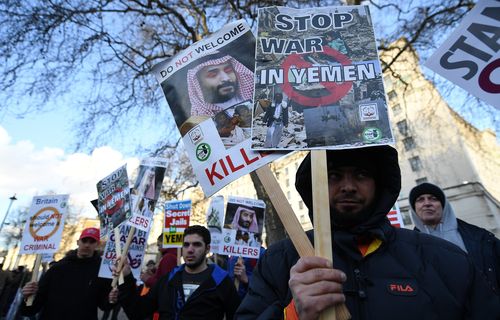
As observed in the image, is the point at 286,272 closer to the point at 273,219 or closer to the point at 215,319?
the point at 215,319

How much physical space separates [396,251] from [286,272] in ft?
1.65

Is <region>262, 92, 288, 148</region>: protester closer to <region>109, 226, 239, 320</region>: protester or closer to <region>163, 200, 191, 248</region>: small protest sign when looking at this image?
<region>109, 226, 239, 320</region>: protester

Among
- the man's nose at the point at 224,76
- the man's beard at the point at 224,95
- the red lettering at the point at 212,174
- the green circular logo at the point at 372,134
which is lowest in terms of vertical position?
the red lettering at the point at 212,174

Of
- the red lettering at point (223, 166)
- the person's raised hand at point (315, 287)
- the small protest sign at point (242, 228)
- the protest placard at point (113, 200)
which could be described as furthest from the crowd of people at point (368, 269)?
the small protest sign at point (242, 228)

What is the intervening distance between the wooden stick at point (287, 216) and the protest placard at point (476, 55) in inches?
57.2

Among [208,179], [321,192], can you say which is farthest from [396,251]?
[208,179]

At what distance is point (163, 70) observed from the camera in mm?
1892

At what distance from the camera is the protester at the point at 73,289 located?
359cm

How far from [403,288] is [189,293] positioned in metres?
2.43

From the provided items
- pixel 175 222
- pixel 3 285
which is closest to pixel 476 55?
pixel 175 222

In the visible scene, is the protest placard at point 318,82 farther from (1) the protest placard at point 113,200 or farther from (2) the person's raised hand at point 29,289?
(2) the person's raised hand at point 29,289

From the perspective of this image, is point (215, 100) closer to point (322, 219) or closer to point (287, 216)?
point (287, 216)

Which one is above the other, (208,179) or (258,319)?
(208,179)

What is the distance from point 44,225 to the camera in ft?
14.1
